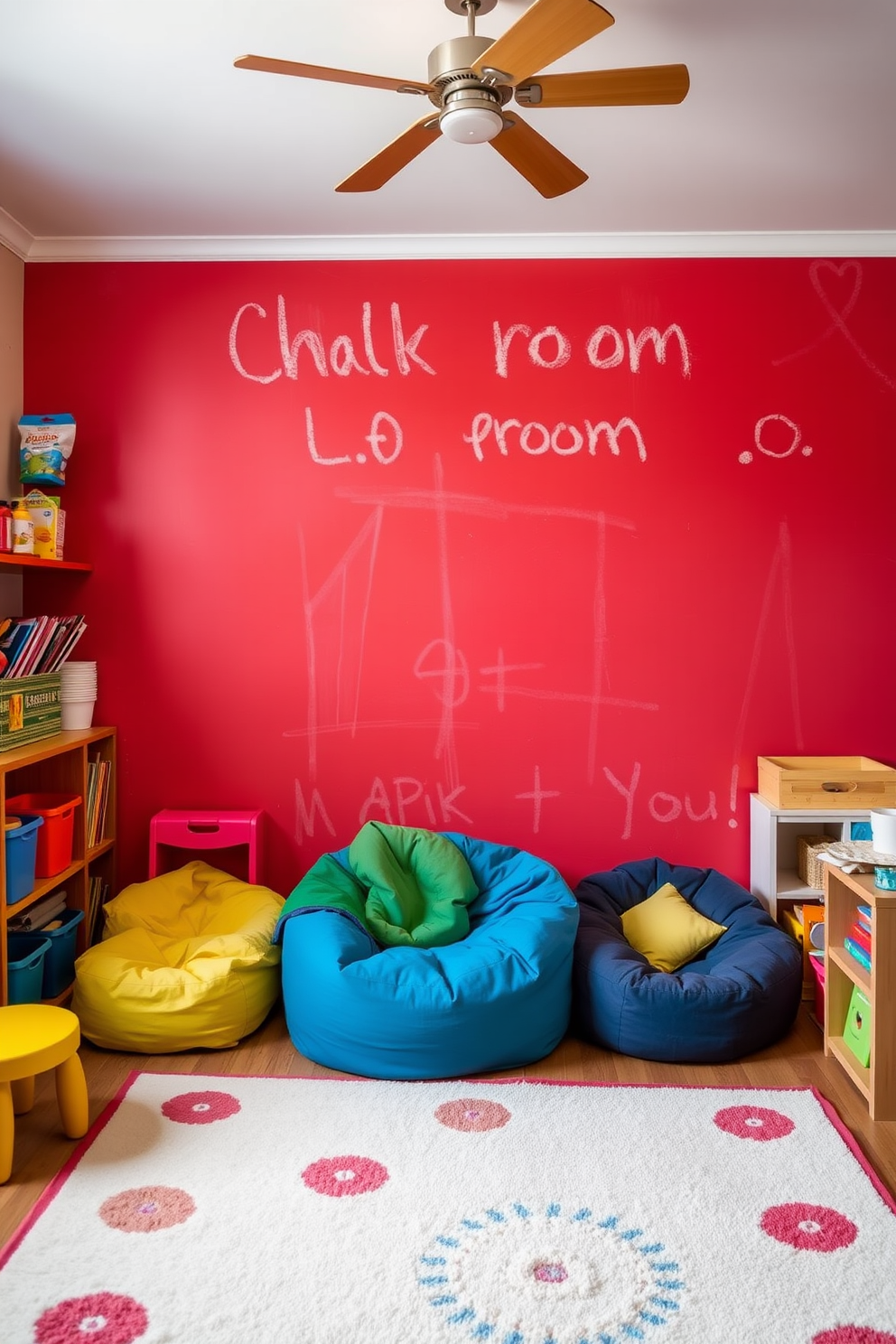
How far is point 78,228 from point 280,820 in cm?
214

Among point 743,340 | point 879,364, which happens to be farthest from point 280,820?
point 879,364

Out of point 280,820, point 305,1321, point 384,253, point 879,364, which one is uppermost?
point 384,253

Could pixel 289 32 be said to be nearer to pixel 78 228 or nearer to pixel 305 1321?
pixel 78 228

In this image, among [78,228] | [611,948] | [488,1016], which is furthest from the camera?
[78,228]

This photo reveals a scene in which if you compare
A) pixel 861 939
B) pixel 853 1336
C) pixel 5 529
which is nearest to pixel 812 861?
pixel 861 939

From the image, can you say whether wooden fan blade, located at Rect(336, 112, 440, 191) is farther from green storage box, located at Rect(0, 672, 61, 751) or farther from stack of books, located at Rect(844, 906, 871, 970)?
stack of books, located at Rect(844, 906, 871, 970)

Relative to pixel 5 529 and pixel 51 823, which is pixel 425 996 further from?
pixel 5 529

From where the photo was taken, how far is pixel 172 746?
3.61 m

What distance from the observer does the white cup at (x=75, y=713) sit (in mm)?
3438

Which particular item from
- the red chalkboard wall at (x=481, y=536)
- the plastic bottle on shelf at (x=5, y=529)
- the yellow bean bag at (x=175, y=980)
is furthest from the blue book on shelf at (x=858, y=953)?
the plastic bottle on shelf at (x=5, y=529)

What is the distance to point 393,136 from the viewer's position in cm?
278

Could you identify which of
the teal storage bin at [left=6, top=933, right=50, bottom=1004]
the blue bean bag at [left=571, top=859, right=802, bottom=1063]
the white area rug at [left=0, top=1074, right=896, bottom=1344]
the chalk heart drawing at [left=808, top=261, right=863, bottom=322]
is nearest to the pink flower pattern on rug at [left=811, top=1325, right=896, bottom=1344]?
the white area rug at [left=0, top=1074, right=896, bottom=1344]

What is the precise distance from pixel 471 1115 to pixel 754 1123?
27.3 inches

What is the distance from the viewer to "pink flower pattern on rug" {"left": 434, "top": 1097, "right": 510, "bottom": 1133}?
8.11 feet
